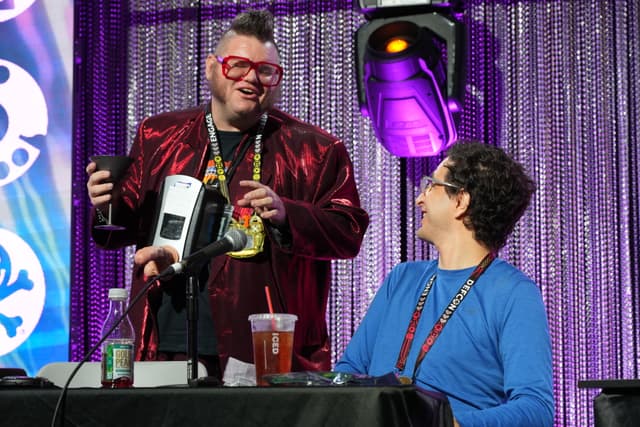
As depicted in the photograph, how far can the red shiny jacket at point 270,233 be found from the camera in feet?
8.39

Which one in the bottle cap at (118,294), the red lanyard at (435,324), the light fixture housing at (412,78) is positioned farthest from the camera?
the light fixture housing at (412,78)

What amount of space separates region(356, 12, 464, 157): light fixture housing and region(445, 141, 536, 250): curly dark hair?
1.14 meters

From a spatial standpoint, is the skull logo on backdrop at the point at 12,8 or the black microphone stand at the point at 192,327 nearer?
the black microphone stand at the point at 192,327

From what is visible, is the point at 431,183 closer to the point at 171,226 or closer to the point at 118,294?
the point at 171,226

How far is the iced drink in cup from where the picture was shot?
168 centimetres

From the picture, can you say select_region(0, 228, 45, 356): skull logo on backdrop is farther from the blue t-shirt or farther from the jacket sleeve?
the blue t-shirt

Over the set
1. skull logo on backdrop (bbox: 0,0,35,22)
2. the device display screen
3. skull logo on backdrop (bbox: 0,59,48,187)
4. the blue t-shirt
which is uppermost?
skull logo on backdrop (bbox: 0,0,35,22)

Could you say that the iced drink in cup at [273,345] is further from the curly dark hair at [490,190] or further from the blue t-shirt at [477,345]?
the curly dark hair at [490,190]

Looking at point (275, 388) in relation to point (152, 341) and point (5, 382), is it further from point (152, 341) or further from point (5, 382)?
point (152, 341)

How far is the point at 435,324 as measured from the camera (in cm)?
219

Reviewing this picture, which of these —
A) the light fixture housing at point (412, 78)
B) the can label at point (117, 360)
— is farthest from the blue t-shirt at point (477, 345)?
the light fixture housing at point (412, 78)

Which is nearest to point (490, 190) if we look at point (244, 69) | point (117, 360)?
point (244, 69)

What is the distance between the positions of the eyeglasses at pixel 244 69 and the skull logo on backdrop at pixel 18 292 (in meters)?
1.62

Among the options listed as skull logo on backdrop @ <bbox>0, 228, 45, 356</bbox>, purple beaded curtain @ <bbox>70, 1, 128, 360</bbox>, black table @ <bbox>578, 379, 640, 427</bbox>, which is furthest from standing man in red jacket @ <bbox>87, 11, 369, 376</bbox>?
purple beaded curtain @ <bbox>70, 1, 128, 360</bbox>
